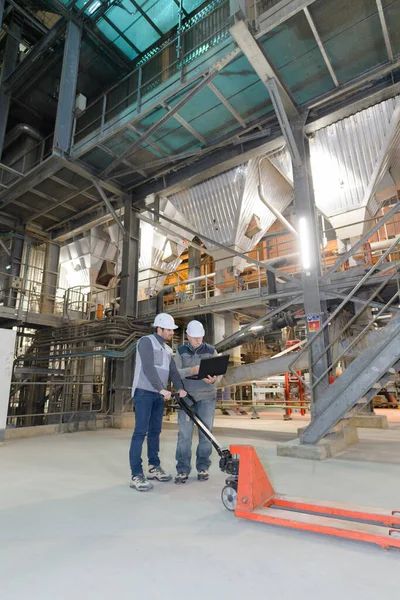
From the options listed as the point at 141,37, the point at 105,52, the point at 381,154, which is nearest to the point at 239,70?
the point at 381,154

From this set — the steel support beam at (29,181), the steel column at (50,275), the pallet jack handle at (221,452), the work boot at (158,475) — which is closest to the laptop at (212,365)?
the pallet jack handle at (221,452)

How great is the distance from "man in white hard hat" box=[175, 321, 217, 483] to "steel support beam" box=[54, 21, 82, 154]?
7.89m

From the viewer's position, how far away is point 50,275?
14195mm

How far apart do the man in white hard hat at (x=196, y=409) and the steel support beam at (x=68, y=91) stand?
25.9ft

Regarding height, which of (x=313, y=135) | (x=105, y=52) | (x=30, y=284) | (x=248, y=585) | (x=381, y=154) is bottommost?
(x=248, y=585)

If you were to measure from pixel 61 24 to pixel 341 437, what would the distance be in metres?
13.1

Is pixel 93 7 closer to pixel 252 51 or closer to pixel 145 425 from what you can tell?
pixel 252 51

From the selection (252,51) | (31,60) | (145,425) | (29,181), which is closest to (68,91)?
(29,181)

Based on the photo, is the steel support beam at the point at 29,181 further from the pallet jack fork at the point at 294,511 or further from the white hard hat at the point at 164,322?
the pallet jack fork at the point at 294,511

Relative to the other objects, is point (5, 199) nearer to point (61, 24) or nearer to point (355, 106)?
point (61, 24)

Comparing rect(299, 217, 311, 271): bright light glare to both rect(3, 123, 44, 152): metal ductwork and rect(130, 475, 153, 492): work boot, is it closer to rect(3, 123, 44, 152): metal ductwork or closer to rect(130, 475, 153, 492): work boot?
rect(130, 475, 153, 492): work boot

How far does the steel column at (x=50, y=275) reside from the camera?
13.8 metres

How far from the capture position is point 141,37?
1086 cm

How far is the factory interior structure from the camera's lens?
88.8 inches
